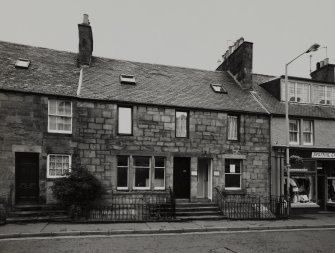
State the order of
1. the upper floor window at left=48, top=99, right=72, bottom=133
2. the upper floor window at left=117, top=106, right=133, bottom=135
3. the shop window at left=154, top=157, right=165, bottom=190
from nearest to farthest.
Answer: the upper floor window at left=48, top=99, right=72, bottom=133
the upper floor window at left=117, top=106, right=133, bottom=135
the shop window at left=154, top=157, right=165, bottom=190

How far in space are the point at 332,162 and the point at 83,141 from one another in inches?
602

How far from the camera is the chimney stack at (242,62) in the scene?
2153 cm

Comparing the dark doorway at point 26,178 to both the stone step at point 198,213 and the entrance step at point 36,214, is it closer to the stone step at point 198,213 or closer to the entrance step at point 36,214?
the entrance step at point 36,214

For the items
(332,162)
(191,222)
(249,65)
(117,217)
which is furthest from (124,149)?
(332,162)

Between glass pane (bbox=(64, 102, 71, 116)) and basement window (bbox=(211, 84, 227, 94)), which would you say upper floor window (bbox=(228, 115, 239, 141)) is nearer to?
basement window (bbox=(211, 84, 227, 94))

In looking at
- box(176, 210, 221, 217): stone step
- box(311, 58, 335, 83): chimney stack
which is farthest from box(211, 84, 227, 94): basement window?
box(311, 58, 335, 83): chimney stack

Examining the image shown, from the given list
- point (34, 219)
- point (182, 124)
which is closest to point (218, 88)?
point (182, 124)

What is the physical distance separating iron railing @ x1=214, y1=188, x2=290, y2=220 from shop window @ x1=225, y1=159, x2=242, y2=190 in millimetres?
614

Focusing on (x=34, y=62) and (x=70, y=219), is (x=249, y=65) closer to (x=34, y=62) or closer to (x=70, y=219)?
(x=34, y=62)

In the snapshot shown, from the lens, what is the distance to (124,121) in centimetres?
1738

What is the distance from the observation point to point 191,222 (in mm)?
14852

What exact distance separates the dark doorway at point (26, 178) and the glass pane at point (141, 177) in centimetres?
493

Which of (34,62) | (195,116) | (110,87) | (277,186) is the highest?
(34,62)

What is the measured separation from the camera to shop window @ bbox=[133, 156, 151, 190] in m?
17.4
